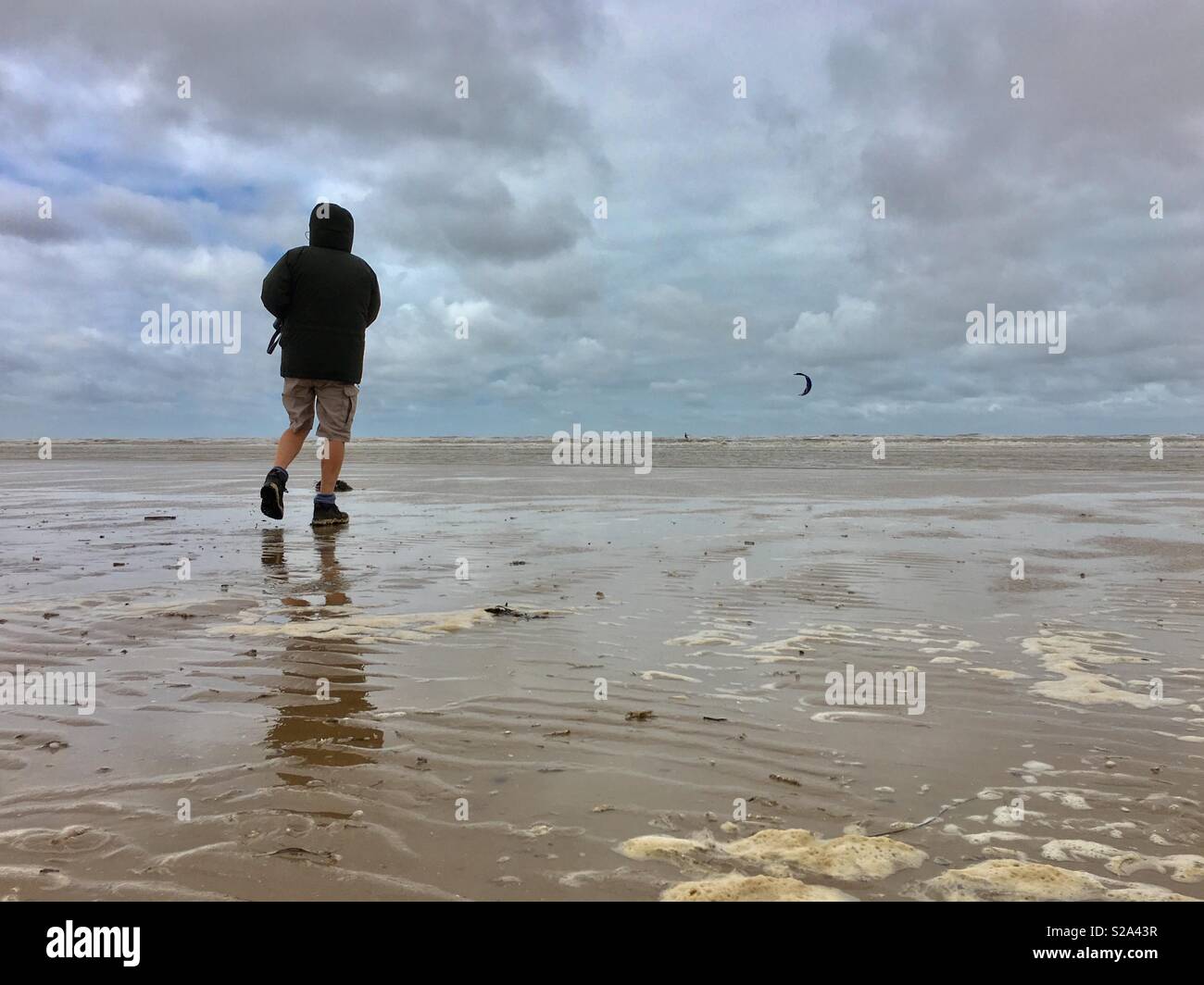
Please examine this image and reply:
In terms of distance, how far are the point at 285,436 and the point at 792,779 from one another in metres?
7.39

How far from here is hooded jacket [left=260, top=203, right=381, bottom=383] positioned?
26.8 feet

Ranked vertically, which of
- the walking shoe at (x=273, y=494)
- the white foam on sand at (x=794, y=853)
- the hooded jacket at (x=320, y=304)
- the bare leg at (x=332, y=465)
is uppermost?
the hooded jacket at (x=320, y=304)

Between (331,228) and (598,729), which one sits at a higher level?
(331,228)

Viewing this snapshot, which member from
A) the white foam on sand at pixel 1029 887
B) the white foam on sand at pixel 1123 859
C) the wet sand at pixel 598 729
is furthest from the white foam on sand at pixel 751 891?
the white foam on sand at pixel 1123 859

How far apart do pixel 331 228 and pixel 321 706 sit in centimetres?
670

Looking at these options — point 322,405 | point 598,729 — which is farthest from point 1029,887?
point 322,405

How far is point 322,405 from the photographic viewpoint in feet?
27.6

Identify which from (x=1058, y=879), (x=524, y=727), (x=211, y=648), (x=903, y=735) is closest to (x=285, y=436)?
(x=211, y=648)

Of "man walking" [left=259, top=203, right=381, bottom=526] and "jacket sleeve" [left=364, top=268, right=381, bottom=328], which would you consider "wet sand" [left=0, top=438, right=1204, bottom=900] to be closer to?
"man walking" [left=259, top=203, right=381, bottom=526]

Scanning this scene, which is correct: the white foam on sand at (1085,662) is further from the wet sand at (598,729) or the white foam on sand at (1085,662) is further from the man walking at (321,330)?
the man walking at (321,330)

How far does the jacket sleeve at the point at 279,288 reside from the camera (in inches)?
316

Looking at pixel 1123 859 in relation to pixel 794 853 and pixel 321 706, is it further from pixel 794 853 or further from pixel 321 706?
pixel 321 706
